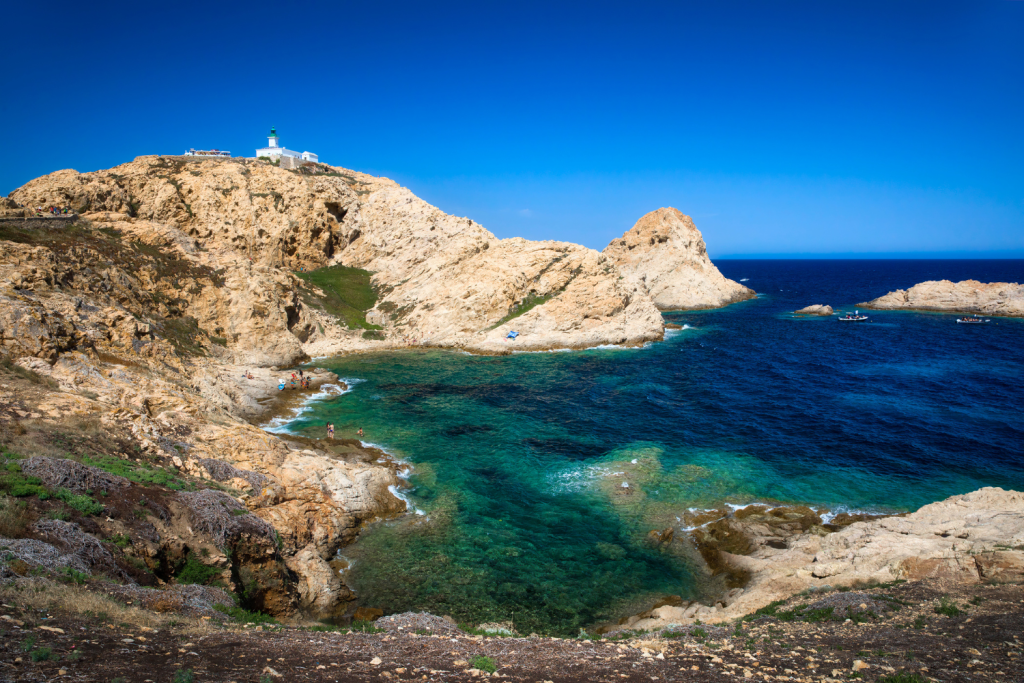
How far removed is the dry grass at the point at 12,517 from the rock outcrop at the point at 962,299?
405ft

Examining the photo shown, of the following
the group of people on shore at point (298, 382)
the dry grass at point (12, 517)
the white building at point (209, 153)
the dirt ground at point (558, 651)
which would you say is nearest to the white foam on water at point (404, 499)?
the dirt ground at point (558, 651)

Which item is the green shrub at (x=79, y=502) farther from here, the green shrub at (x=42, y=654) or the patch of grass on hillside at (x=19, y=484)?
the green shrub at (x=42, y=654)

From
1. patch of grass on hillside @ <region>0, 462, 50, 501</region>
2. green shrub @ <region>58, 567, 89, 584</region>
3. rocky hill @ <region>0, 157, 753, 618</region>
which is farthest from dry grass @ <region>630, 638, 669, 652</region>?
patch of grass on hillside @ <region>0, 462, 50, 501</region>

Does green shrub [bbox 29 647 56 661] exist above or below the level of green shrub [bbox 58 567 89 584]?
above

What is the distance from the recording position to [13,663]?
7672mm

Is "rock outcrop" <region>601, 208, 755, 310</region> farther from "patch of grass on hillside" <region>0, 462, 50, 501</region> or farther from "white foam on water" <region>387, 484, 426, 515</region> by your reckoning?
"patch of grass on hillside" <region>0, 462, 50, 501</region>

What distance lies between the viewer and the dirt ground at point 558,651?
8633 millimetres

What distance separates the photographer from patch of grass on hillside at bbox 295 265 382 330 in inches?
2549

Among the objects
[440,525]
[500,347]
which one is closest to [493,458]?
[440,525]

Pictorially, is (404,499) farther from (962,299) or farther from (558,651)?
(962,299)

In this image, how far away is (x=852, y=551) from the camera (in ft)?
60.7

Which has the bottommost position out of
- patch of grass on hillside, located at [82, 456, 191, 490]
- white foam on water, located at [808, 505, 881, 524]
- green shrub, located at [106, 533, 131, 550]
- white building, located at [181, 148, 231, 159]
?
white foam on water, located at [808, 505, 881, 524]

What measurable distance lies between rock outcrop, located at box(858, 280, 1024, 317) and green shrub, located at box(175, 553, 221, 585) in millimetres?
119519

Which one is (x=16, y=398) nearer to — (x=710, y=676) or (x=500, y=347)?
(x=710, y=676)
